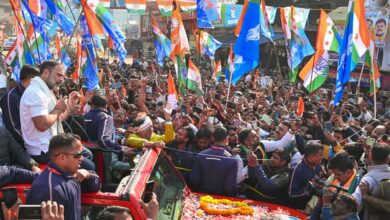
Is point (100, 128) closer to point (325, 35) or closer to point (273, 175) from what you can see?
point (273, 175)

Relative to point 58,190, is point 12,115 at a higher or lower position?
higher

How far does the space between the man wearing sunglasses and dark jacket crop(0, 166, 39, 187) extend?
1.70 ft

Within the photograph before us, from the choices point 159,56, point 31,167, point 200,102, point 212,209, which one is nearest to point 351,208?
point 212,209

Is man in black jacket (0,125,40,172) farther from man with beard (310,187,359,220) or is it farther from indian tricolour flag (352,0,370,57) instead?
indian tricolour flag (352,0,370,57)

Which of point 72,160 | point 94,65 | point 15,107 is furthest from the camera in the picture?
point 94,65

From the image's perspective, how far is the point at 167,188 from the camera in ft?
14.7

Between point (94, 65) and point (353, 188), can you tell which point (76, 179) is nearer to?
point (353, 188)

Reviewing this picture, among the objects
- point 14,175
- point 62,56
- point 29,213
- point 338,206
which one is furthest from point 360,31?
point 62,56

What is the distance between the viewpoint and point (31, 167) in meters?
3.76

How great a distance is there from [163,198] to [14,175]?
137cm

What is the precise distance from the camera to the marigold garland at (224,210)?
475 cm

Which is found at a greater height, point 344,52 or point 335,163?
point 344,52

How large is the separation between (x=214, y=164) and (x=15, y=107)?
2.35m

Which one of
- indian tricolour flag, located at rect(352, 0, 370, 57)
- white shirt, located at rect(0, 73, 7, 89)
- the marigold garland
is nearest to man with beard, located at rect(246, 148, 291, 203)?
the marigold garland
